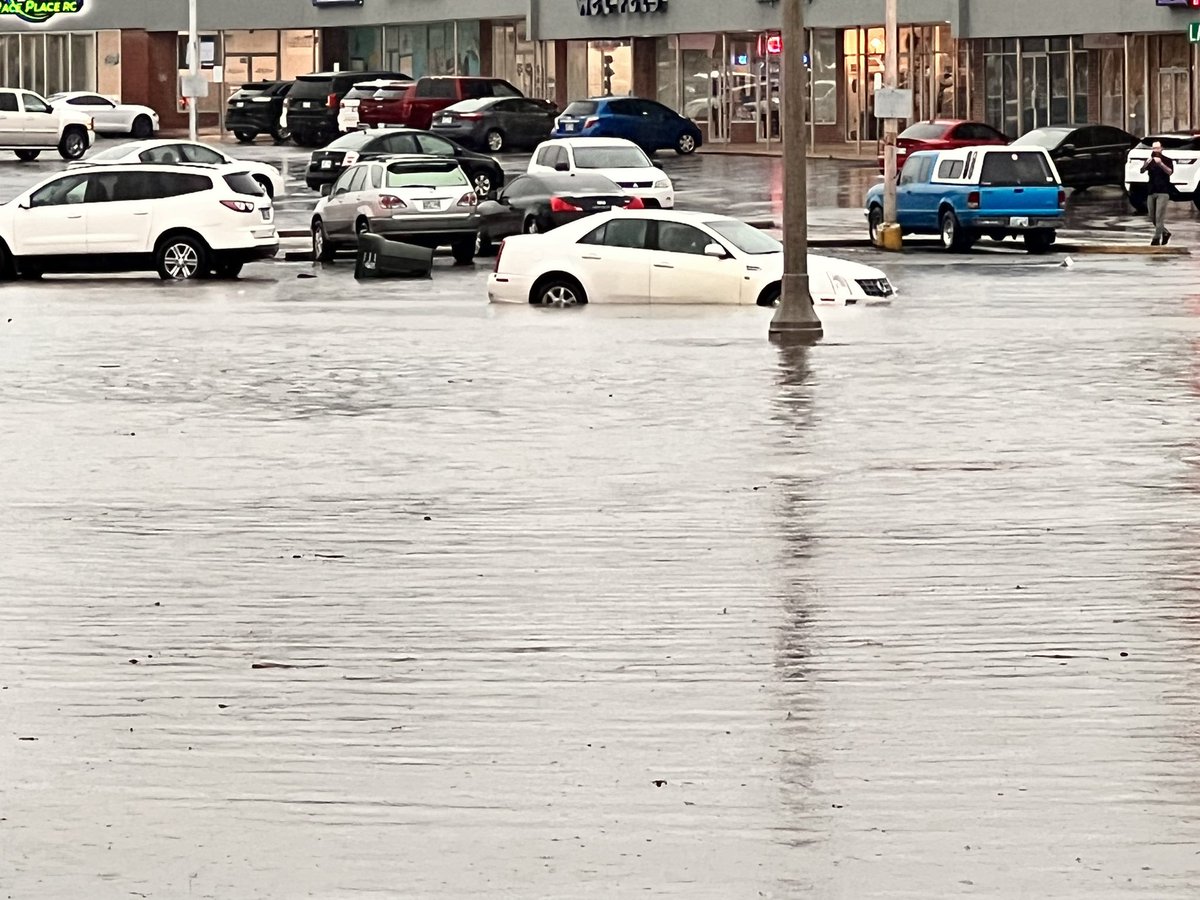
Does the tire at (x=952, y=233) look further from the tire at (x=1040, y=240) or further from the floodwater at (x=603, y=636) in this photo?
the floodwater at (x=603, y=636)

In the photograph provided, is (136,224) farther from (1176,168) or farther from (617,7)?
(617,7)

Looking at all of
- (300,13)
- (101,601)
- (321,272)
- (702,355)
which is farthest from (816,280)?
(300,13)

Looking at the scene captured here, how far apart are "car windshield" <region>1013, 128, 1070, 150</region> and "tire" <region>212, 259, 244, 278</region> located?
23.7 m

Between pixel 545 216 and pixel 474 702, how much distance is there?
32708 millimetres

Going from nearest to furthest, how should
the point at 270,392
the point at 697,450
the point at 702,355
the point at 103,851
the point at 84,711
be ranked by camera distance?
the point at 103,851 → the point at 84,711 → the point at 697,450 → the point at 270,392 → the point at 702,355

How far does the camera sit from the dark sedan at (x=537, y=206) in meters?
41.9

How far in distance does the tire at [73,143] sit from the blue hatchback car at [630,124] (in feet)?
38.0

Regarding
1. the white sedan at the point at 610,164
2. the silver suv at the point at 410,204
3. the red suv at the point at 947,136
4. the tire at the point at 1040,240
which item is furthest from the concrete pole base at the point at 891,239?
the red suv at the point at 947,136

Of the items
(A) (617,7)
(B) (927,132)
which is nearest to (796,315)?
(B) (927,132)

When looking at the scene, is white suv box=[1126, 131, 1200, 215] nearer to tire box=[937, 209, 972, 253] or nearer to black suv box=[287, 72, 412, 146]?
tire box=[937, 209, 972, 253]

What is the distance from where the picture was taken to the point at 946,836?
763cm

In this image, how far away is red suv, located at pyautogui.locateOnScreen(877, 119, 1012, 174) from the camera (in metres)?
59.7

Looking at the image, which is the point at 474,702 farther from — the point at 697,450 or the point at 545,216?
the point at 545,216

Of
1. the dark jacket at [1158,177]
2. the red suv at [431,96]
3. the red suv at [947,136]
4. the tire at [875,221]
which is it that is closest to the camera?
the dark jacket at [1158,177]
